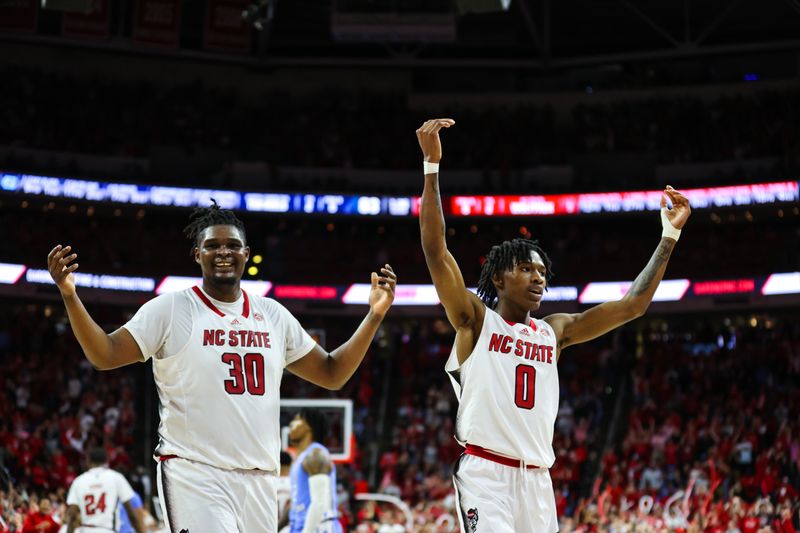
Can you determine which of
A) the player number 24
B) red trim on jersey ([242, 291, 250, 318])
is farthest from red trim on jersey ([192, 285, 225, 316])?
the player number 24

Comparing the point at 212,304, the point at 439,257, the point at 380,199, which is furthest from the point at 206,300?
the point at 380,199

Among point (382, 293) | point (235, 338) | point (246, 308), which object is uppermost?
point (382, 293)

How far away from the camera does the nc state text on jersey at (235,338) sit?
516 centimetres

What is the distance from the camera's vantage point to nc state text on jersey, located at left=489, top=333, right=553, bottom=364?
5.73m

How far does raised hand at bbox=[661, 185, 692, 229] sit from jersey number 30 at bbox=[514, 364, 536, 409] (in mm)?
1459

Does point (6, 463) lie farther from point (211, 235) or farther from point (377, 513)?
point (211, 235)

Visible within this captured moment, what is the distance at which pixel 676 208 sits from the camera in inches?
259

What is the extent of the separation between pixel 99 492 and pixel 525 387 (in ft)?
18.0

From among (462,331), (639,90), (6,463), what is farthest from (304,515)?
(639,90)

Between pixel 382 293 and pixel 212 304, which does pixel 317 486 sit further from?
pixel 212 304

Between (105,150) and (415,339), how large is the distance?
9.20 m

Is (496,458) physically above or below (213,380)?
below

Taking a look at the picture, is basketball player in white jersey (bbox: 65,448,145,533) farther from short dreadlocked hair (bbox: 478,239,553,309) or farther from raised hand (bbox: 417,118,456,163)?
raised hand (bbox: 417,118,456,163)

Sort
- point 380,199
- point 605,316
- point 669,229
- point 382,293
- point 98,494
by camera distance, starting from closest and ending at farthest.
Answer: point 382,293 < point 605,316 < point 669,229 < point 98,494 < point 380,199
